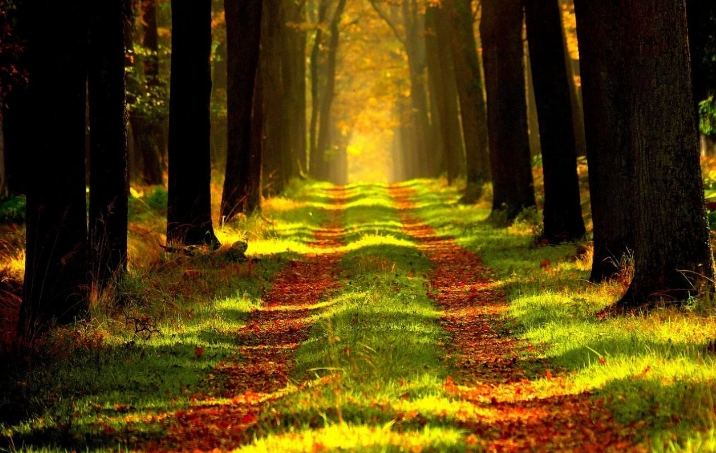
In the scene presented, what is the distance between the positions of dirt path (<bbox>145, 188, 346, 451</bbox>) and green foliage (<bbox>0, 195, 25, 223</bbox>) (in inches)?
187

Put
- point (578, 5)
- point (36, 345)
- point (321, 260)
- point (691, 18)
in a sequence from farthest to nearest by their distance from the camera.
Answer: point (321, 260) < point (691, 18) < point (578, 5) < point (36, 345)

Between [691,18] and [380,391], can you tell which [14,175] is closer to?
[691,18]

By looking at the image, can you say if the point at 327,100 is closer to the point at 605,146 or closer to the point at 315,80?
the point at 315,80

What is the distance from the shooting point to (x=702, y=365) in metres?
7.56

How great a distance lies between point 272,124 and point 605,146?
1885cm

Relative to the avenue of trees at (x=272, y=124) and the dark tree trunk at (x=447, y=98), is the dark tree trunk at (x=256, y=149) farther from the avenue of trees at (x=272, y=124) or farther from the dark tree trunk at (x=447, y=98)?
the dark tree trunk at (x=447, y=98)

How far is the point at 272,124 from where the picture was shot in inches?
1239

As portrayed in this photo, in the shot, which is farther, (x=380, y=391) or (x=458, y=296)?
(x=458, y=296)

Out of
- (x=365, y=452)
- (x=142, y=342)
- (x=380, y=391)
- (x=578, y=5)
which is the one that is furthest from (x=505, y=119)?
(x=365, y=452)

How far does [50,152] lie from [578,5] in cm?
725

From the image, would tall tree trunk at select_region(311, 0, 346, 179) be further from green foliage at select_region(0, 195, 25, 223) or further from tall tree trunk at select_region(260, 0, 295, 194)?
green foliage at select_region(0, 195, 25, 223)

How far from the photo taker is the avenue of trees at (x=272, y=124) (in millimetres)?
10188

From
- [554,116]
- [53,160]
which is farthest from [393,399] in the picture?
[554,116]

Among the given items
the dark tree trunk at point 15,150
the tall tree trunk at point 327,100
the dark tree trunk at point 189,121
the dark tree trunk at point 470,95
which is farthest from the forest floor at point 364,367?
the tall tree trunk at point 327,100
